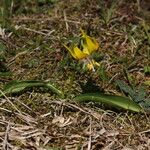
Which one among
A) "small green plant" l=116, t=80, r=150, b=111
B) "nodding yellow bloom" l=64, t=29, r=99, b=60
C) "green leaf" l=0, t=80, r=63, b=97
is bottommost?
"small green plant" l=116, t=80, r=150, b=111

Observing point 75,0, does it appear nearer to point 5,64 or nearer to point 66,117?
point 5,64

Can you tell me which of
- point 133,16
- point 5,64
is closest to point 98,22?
point 133,16

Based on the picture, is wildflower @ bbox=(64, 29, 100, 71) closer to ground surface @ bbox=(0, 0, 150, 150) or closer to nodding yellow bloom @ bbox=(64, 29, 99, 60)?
nodding yellow bloom @ bbox=(64, 29, 99, 60)

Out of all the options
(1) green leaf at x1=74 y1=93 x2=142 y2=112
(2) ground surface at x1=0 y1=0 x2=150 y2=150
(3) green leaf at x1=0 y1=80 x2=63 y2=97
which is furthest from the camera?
(3) green leaf at x1=0 y1=80 x2=63 y2=97

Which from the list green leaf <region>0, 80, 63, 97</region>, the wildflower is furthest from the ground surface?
the wildflower

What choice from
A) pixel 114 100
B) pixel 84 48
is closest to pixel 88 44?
pixel 84 48

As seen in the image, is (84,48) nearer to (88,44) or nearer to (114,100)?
(88,44)

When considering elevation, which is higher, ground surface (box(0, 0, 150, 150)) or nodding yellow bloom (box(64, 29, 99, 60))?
nodding yellow bloom (box(64, 29, 99, 60))
